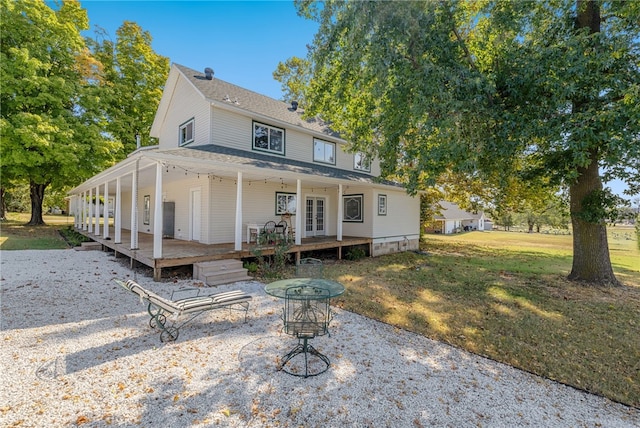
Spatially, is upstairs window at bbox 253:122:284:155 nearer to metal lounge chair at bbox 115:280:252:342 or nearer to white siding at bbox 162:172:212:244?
white siding at bbox 162:172:212:244

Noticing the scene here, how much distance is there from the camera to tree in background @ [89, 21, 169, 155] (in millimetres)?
19562

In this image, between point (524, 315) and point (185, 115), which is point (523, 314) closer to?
point (524, 315)

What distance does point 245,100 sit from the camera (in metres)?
12.5

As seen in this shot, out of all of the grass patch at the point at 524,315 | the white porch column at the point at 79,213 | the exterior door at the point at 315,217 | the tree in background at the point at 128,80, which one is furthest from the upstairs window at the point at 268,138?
the white porch column at the point at 79,213

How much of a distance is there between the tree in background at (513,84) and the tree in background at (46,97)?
14871 millimetres

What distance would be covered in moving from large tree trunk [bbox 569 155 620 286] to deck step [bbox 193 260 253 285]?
9.77 m

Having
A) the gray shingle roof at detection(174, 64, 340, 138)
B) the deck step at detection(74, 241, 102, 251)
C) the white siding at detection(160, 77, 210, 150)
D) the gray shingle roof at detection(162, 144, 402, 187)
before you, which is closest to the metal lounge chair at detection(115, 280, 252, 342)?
the gray shingle roof at detection(162, 144, 402, 187)

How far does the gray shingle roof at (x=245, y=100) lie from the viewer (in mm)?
11309

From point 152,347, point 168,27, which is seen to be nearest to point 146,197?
point 168,27

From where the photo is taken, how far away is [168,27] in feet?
41.9

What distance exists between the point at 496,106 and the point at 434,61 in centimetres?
204

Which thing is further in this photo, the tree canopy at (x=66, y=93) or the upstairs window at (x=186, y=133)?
the tree canopy at (x=66, y=93)

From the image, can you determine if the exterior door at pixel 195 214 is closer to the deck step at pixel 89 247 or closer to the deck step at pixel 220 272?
the deck step at pixel 220 272

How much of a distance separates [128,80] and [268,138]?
585 inches
